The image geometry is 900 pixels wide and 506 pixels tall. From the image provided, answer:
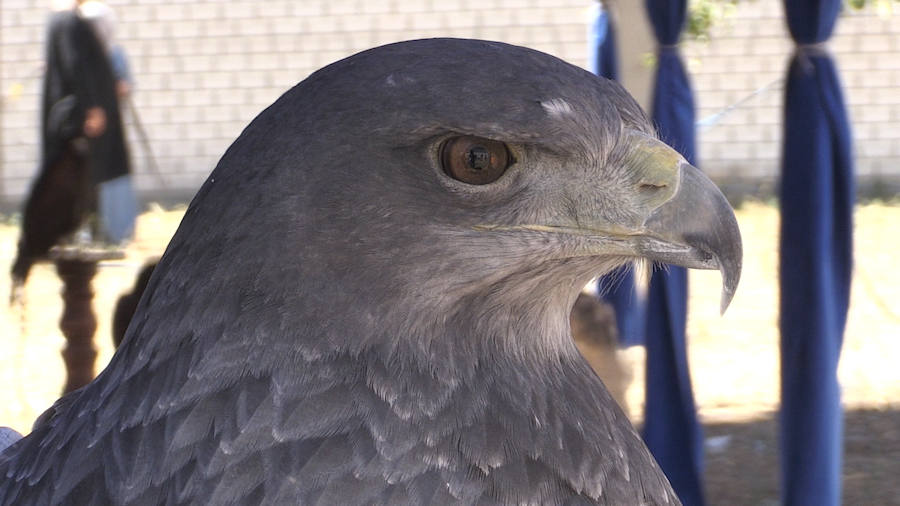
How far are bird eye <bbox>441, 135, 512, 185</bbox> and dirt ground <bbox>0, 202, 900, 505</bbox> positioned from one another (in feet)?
11.1

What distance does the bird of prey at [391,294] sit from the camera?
171 cm

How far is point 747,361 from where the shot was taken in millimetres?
7770

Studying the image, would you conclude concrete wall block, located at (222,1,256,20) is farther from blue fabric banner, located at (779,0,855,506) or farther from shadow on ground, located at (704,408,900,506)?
blue fabric banner, located at (779,0,855,506)

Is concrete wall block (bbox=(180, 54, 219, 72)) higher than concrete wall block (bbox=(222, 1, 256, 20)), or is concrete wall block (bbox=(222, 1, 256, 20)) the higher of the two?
concrete wall block (bbox=(222, 1, 256, 20))

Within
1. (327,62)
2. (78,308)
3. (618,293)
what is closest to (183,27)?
(327,62)

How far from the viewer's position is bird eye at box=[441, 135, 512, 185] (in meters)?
1.79

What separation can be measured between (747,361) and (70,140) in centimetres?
471

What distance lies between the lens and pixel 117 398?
1808 mm

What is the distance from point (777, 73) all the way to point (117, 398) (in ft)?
38.5

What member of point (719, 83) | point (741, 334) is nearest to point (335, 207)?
point (741, 334)

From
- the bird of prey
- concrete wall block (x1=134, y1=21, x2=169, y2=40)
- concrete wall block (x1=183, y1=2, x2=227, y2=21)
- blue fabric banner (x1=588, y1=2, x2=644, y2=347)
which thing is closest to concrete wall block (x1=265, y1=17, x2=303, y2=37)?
concrete wall block (x1=183, y1=2, x2=227, y2=21)

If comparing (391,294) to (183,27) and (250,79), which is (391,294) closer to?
(250,79)

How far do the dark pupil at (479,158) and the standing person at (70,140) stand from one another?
4283 millimetres

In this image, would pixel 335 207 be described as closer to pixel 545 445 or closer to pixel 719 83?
pixel 545 445
